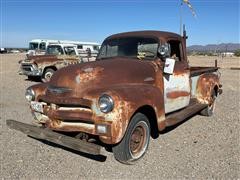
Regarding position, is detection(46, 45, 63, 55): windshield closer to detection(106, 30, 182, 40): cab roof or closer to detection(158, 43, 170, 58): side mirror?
detection(106, 30, 182, 40): cab roof

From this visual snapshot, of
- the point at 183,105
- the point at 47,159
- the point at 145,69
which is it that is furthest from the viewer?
the point at 183,105

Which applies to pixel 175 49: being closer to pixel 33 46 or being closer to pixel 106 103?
pixel 106 103

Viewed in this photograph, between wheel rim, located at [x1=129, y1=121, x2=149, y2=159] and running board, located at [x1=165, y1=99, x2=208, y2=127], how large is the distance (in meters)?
0.63

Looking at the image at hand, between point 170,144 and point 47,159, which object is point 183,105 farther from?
point 47,159

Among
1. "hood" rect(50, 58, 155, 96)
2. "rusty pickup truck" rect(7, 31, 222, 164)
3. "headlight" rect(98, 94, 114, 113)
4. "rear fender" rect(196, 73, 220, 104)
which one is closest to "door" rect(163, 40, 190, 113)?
"rusty pickup truck" rect(7, 31, 222, 164)

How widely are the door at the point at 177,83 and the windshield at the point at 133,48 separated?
0.46m

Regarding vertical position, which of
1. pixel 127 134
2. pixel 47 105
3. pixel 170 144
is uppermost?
pixel 47 105

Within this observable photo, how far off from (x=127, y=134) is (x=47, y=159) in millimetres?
1383

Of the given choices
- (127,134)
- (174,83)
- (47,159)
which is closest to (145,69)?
(174,83)

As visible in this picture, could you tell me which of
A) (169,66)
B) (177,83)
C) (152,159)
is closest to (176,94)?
(177,83)

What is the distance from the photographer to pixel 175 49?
694 cm

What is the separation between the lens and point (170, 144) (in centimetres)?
591

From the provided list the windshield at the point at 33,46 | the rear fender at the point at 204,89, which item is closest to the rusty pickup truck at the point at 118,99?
the rear fender at the point at 204,89

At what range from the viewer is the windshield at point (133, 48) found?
619cm
